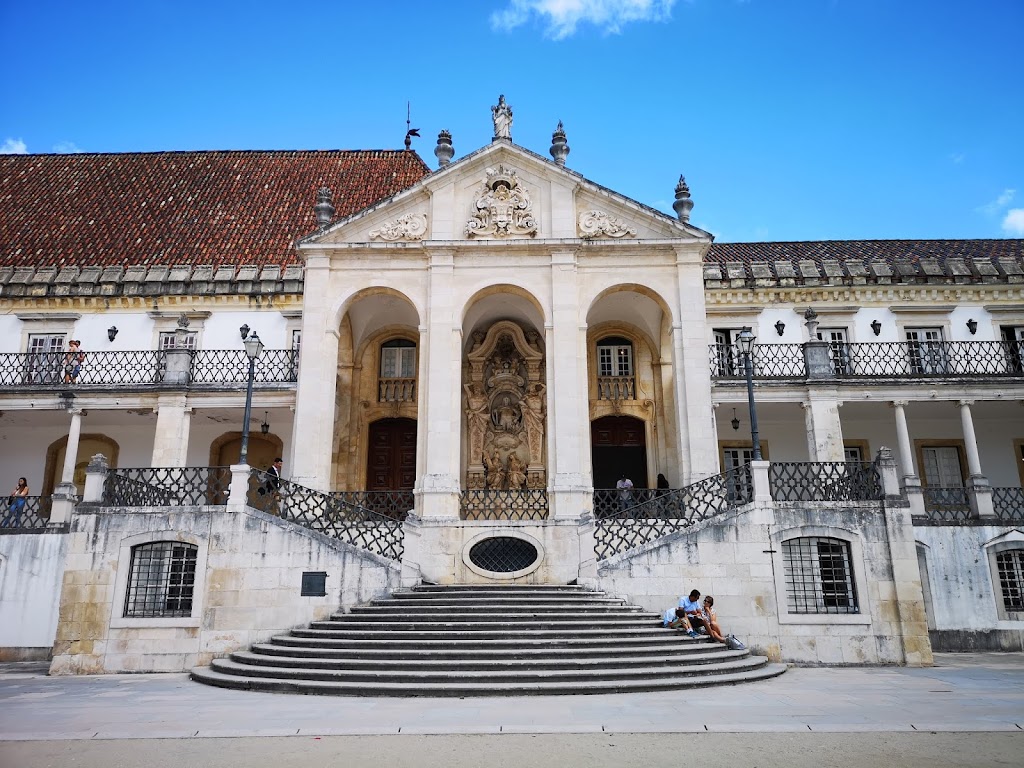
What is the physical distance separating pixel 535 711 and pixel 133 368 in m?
18.3

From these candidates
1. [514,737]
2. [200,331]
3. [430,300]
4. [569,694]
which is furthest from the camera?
[200,331]

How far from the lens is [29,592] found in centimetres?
1756

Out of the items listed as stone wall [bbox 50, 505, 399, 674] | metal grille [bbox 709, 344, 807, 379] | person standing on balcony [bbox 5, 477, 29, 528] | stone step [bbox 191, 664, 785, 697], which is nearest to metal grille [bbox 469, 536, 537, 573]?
stone wall [bbox 50, 505, 399, 674]

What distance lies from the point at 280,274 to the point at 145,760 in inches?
733

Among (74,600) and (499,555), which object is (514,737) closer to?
(499,555)

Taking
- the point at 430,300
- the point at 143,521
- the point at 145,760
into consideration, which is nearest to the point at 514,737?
the point at 145,760

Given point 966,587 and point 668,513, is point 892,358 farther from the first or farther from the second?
point 668,513

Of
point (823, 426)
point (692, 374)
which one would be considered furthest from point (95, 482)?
point (823, 426)

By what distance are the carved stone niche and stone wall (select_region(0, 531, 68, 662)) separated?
10.7 m

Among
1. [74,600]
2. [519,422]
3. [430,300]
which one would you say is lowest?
[74,600]

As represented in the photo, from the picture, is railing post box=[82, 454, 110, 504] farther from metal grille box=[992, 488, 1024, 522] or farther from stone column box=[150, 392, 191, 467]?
metal grille box=[992, 488, 1024, 522]

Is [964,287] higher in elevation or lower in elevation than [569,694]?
higher

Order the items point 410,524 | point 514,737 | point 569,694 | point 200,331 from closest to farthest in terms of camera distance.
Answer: point 514,737
point 569,694
point 410,524
point 200,331

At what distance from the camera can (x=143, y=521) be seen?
1478 cm
